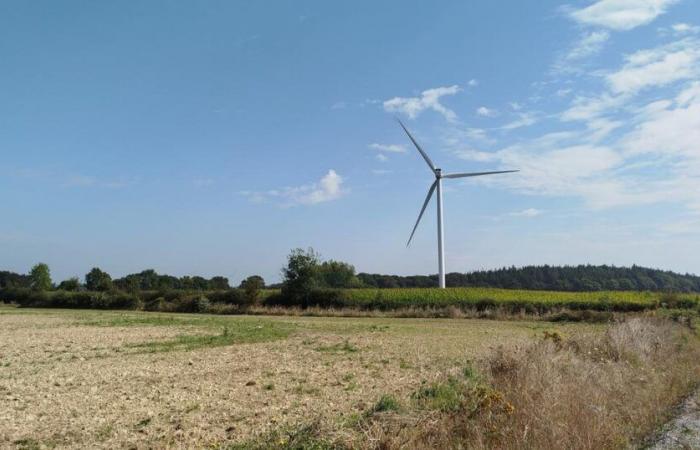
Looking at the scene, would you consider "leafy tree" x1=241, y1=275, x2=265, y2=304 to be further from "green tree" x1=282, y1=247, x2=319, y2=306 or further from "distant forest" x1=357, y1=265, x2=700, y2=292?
"distant forest" x1=357, y1=265, x2=700, y2=292

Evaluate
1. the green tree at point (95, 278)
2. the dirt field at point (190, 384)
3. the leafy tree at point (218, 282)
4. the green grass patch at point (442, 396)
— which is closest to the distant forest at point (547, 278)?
the leafy tree at point (218, 282)

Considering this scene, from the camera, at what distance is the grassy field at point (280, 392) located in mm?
8734

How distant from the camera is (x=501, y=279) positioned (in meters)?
127

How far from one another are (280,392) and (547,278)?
12059 cm

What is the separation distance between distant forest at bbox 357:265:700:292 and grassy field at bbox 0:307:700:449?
310ft

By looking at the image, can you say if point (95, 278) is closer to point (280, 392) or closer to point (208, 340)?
point (208, 340)

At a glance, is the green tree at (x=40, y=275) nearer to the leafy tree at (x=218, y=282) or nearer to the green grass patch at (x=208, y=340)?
the leafy tree at (x=218, y=282)

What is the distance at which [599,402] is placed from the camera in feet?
33.4

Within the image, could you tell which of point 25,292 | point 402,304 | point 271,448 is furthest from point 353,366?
point 25,292

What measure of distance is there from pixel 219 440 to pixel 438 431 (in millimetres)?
3460

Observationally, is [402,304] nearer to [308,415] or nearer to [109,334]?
[109,334]

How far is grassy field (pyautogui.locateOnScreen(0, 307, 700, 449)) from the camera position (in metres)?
8.73

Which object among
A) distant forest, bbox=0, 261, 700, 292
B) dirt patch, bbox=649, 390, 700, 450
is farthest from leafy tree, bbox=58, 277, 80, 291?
dirt patch, bbox=649, 390, 700, 450

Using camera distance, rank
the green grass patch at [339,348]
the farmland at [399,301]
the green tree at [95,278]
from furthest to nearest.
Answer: the green tree at [95,278] < the farmland at [399,301] < the green grass patch at [339,348]
